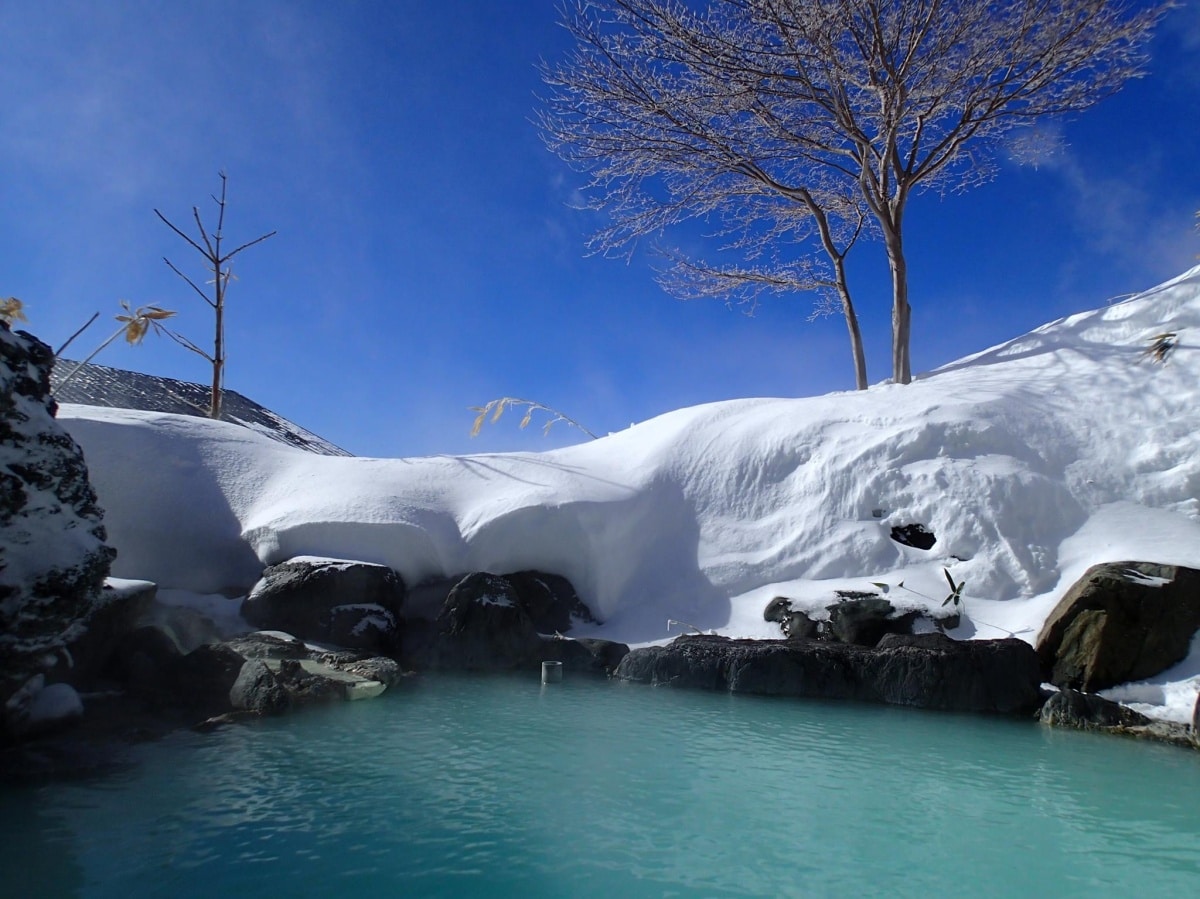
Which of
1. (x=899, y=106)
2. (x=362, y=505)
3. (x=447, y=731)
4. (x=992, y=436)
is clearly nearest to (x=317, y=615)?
(x=362, y=505)

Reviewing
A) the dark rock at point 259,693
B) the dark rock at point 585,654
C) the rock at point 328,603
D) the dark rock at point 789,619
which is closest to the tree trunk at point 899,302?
the dark rock at point 789,619

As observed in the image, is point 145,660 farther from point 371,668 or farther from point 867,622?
point 867,622

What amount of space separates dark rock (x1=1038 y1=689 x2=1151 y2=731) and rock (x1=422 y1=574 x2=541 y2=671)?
5429 mm

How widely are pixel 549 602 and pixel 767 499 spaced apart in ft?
12.1

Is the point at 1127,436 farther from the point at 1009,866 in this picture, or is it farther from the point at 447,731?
the point at 447,731

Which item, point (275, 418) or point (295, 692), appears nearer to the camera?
point (295, 692)

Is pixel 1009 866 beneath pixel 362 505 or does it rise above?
beneath

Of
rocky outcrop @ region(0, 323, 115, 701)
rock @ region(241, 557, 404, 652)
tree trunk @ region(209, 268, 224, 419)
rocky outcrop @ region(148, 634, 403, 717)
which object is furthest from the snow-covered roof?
rocky outcrop @ region(0, 323, 115, 701)

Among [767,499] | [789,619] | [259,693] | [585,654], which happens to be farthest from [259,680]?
[767,499]

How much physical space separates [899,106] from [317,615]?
1258 centimetres

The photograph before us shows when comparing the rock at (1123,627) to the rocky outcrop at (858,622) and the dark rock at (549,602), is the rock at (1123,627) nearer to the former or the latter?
the rocky outcrop at (858,622)

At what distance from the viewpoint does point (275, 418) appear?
21594 millimetres

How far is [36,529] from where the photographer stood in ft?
16.8

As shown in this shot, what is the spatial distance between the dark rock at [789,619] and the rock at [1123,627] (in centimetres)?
246
